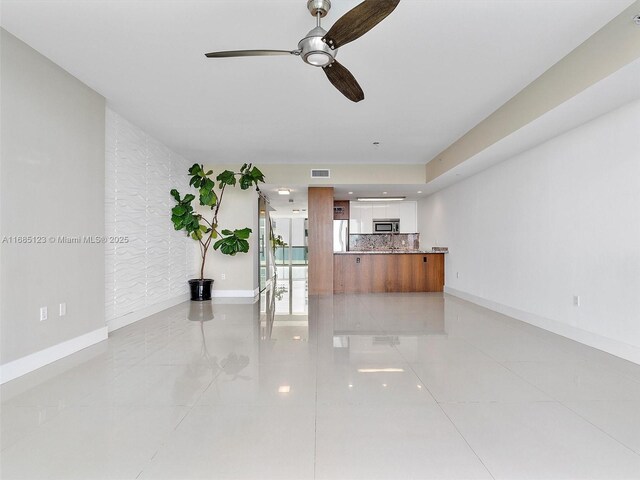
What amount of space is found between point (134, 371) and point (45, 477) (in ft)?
4.42

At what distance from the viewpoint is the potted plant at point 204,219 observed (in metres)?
5.97

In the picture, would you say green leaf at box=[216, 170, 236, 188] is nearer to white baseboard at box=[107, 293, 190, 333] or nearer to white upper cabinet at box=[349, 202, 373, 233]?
white baseboard at box=[107, 293, 190, 333]

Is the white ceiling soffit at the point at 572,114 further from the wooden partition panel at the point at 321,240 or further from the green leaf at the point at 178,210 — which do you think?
the green leaf at the point at 178,210

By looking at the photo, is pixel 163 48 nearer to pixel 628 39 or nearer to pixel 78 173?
pixel 78 173

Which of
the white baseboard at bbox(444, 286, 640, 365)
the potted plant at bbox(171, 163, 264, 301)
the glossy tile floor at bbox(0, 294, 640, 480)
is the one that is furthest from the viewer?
the potted plant at bbox(171, 163, 264, 301)

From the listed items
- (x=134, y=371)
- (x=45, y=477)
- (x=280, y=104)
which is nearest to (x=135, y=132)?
(x=280, y=104)

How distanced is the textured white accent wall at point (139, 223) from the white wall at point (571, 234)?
5.44 meters

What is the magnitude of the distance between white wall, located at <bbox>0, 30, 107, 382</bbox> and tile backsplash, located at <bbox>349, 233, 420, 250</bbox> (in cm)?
713

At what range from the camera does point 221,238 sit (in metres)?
7.13

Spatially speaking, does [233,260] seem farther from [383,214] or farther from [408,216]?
[408,216]

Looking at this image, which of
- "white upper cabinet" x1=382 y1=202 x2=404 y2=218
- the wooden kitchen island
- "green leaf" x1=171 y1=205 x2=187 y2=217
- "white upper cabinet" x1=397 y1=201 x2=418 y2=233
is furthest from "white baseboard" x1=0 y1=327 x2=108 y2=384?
"white upper cabinet" x1=397 y1=201 x2=418 y2=233

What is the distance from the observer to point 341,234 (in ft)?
33.0

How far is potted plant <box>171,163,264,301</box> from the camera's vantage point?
19.6ft

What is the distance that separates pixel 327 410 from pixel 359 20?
94.8 inches
